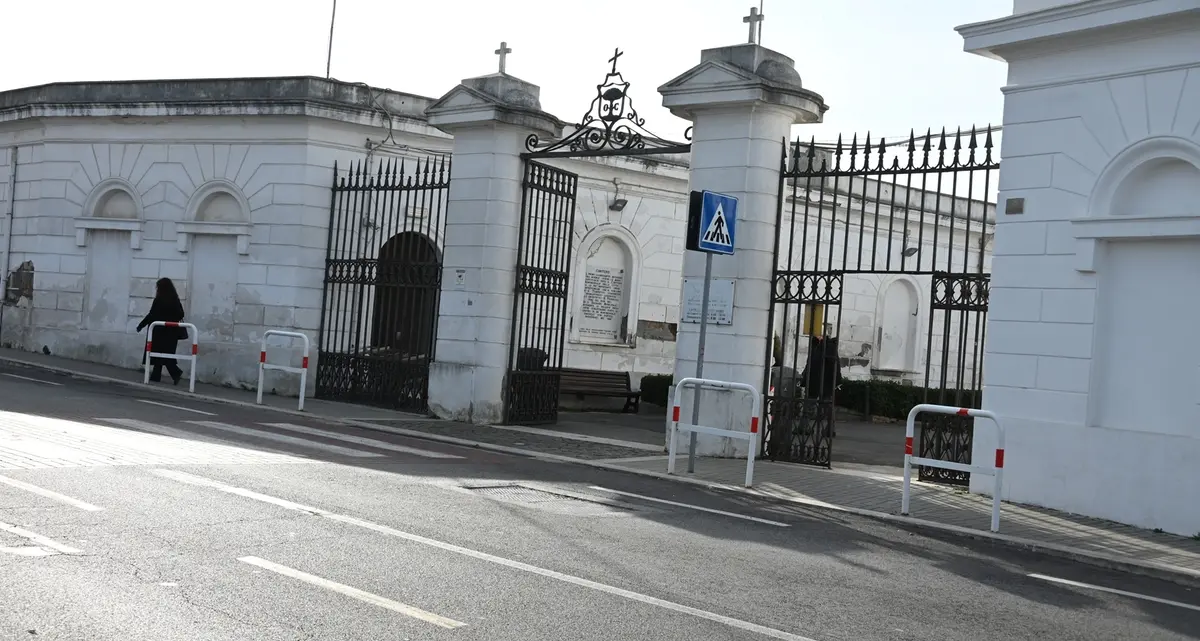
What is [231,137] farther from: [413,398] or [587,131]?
[587,131]

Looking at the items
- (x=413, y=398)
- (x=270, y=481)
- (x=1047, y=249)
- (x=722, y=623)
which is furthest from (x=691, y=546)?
(x=413, y=398)

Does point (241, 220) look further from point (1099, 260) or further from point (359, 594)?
point (359, 594)

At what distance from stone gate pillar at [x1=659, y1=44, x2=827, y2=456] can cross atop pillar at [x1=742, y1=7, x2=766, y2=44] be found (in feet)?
0.58

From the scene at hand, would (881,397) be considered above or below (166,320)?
below

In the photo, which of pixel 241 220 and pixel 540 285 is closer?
pixel 540 285

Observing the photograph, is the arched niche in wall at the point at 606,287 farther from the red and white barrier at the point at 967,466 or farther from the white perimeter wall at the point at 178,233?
the red and white barrier at the point at 967,466

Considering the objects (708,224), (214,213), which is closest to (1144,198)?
(708,224)

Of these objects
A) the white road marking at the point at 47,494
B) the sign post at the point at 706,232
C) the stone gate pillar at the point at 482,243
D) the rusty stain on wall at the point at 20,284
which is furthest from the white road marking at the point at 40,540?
the rusty stain on wall at the point at 20,284

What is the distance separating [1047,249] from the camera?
11453 millimetres

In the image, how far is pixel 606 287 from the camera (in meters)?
24.0

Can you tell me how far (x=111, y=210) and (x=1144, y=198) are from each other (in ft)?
58.7

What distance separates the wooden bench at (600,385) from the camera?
22094 mm

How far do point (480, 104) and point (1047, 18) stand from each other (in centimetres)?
→ 790

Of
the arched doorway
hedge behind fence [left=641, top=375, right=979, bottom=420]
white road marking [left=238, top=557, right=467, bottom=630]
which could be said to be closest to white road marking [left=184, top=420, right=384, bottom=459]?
the arched doorway
